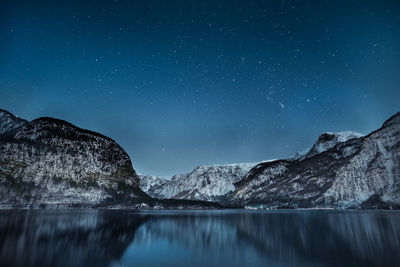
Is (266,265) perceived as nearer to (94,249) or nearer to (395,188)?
(94,249)

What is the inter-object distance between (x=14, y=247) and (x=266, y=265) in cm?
2677

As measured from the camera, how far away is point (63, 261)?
21.4 meters

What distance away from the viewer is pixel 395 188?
192m

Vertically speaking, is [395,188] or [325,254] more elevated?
[395,188]

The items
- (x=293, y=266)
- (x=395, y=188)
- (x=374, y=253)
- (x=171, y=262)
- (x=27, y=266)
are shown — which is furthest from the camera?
(x=395, y=188)

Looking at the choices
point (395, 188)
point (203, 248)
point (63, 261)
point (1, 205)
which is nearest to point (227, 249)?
point (203, 248)

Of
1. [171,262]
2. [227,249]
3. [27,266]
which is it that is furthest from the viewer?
[227,249]

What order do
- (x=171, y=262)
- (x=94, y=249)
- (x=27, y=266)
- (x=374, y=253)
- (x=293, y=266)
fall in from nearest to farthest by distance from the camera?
(x=27, y=266) < (x=293, y=266) < (x=171, y=262) < (x=374, y=253) < (x=94, y=249)

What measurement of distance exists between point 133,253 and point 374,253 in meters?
25.4

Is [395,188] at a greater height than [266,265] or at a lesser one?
greater

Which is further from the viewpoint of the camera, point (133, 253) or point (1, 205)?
point (1, 205)

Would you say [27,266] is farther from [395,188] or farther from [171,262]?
[395,188]

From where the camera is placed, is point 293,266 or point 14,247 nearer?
point 293,266

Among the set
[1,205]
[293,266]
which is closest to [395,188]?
[293,266]
